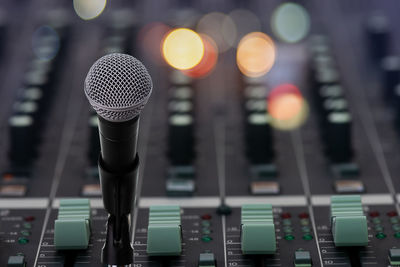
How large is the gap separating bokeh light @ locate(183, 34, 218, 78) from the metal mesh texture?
1.74 meters

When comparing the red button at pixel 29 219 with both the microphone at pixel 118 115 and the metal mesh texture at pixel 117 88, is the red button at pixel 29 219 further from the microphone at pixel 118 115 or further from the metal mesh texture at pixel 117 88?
the metal mesh texture at pixel 117 88

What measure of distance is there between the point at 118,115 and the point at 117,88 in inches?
3.0

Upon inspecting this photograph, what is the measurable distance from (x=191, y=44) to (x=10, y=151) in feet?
3.98

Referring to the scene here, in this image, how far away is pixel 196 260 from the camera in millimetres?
3018

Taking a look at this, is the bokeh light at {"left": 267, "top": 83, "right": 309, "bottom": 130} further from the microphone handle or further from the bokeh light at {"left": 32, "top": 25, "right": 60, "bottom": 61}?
the microphone handle

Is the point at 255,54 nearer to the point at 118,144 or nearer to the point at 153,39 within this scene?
the point at 153,39

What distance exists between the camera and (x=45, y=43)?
14.0ft

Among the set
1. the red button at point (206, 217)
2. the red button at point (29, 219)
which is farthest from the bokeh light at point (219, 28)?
the red button at point (29, 219)

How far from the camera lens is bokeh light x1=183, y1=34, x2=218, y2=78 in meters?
4.17

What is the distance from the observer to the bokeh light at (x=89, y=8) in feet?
15.0

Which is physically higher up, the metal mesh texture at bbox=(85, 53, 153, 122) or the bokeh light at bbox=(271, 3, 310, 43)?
the bokeh light at bbox=(271, 3, 310, 43)

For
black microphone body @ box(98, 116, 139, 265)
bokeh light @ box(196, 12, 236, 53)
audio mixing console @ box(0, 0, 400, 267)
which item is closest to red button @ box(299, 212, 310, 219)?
audio mixing console @ box(0, 0, 400, 267)

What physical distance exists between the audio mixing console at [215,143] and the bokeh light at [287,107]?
14mm

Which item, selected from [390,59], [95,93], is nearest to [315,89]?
[390,59]
